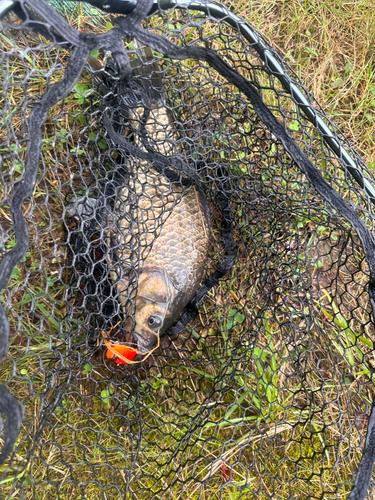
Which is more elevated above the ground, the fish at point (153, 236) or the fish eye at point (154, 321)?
the fish at point (153, 236)

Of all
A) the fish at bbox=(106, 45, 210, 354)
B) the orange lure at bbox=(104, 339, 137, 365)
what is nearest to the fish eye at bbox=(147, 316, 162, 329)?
the fish at bbox=(106, 45, 210, 354)

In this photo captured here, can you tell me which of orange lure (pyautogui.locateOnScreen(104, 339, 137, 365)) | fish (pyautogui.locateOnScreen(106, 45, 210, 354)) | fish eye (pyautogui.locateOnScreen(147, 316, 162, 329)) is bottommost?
orange lure (pyautogui.locateOnScreen(104, 339, 137, 365))

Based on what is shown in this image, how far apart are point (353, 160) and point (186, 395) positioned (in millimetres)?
1207

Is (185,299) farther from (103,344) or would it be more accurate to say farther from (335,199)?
(335,199)

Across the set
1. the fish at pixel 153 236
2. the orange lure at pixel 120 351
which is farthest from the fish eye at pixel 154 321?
the orange lure at pixel 120 351

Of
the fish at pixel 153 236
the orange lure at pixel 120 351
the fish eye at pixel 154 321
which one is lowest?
the orange lure at pixel 120 351

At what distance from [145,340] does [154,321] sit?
86 millimetres

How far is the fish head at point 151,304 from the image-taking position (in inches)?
61.4

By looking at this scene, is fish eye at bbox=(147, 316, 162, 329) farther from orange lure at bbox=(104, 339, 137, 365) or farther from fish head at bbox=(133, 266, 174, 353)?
orange lure at bbox=(104, 339, 137, 365)

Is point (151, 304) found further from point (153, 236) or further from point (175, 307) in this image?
point (153, 236)

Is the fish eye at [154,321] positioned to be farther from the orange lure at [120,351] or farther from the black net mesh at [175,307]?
the orange lure at [120,351]

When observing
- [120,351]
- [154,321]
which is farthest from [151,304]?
[120,351]

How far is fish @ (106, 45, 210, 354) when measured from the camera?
5.04 ft

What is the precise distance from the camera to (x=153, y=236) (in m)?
1.61
